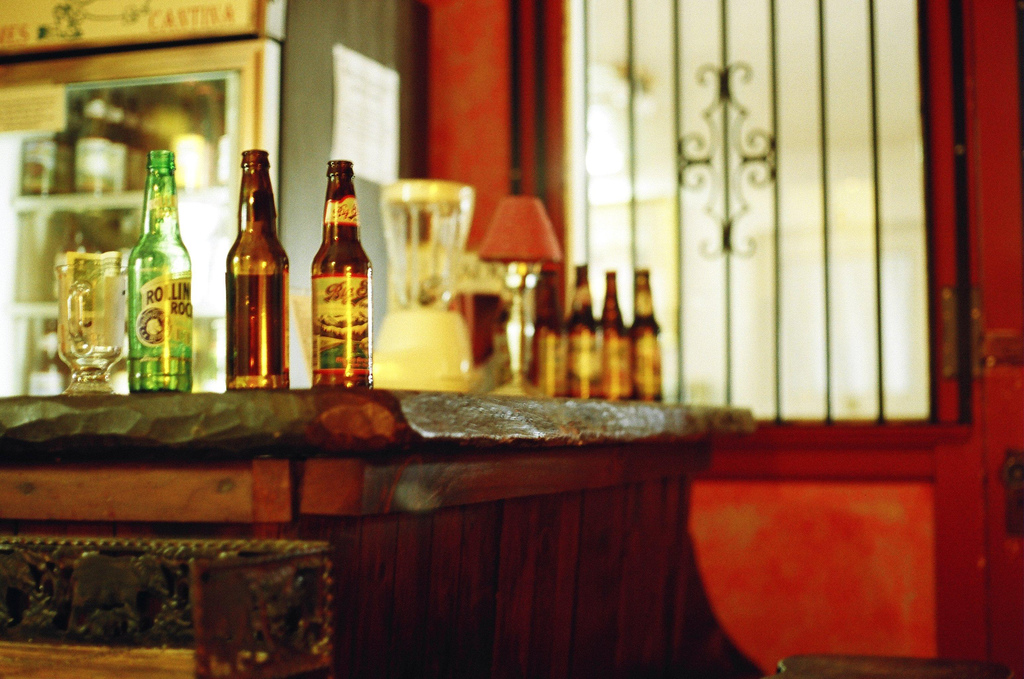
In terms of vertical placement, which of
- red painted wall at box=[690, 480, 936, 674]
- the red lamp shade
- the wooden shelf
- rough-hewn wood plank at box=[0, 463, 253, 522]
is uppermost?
the wooden shelf

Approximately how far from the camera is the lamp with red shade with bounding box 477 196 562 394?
203cm

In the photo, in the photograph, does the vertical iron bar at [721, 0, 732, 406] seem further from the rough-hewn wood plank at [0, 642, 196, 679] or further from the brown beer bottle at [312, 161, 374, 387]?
the rough-hewn wood plank at [0, 642, 196, 679]

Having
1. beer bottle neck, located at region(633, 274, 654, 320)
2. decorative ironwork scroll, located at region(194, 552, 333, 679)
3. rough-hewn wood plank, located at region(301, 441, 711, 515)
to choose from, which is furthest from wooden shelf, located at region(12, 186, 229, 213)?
decorative ironwork scroll, located at region(194, 552, 333, 679)

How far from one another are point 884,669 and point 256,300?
108cm

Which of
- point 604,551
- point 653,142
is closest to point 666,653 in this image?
point 604,551

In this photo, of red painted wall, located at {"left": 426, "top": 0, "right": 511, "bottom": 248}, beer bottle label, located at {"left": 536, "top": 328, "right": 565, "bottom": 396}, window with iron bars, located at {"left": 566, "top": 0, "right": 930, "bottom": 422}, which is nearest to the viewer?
beer bottle label, located at {"left": 536, "top": 328, "right": 565, "bottom": 396}

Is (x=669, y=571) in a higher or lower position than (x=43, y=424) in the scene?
lower

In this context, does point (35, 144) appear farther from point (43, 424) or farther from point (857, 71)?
point (857, 71)

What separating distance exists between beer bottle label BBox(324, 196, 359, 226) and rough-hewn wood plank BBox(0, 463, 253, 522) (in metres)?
0.32

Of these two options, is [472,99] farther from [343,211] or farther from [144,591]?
[144,591]

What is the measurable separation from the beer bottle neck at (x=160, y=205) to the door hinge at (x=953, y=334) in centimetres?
184

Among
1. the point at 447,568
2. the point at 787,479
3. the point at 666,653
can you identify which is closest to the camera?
the point at 447,568

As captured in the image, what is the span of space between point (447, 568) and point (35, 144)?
1.85 m

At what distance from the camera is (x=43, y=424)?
919 millimetres
